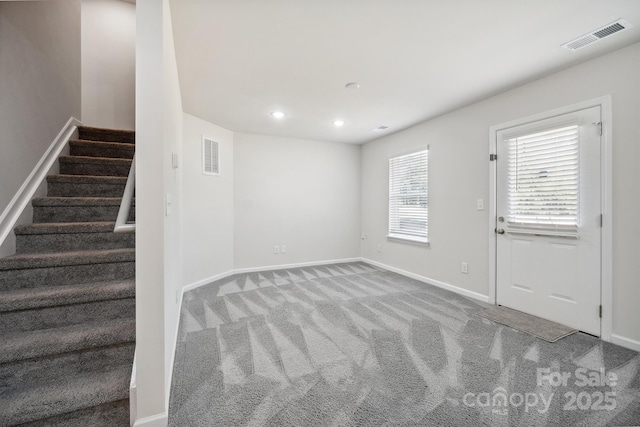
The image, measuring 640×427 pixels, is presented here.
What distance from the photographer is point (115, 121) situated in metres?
4.09

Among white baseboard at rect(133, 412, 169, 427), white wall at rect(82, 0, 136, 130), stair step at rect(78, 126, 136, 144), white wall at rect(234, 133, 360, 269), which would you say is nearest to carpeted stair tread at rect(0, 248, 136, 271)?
white baseboard at rect(133, 412, 169, 427)

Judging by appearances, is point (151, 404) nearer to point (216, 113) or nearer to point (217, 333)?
point (217, 333)

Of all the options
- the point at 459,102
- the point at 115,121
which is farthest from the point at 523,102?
the point at 115,121

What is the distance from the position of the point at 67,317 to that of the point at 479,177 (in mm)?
4110

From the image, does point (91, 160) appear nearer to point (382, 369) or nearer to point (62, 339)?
point (62, 339)

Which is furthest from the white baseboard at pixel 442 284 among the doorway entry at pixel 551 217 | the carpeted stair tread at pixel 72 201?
the carpeted stair tread at pixel 72 201

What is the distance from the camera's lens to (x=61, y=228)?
2.04 m

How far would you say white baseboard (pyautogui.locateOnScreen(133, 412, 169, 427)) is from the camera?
136 centimetres

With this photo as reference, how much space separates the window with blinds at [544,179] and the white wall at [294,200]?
296 cm

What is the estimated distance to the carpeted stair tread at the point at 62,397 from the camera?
131 centimetres

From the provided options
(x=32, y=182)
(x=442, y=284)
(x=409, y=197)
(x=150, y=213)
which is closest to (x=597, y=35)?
(x=409, y=197)

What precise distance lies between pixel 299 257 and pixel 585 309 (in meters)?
3.84

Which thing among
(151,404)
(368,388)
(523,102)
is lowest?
(368,388)

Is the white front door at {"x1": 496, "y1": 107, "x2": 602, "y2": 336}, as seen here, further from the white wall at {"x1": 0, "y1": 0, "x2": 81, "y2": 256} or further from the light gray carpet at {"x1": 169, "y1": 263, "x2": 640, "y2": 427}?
the white wall at {"x1": 0, "y1": 0, "x2": 81, "y2": 256}
